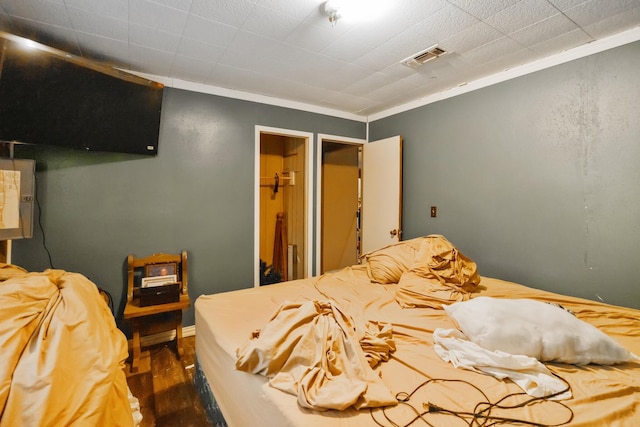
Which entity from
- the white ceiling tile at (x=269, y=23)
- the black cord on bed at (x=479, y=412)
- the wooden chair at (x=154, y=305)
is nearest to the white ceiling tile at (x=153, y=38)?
the white ceiling tile at (x=269, y=23)

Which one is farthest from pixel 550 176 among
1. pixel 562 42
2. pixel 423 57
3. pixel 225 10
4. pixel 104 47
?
pixel 104 47

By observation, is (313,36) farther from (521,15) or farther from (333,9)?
(521,15)

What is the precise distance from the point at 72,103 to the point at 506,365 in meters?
2.95

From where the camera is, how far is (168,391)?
1.99 metres

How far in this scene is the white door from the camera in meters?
3.41

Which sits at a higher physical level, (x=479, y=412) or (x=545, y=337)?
A: (x=545, y=337)

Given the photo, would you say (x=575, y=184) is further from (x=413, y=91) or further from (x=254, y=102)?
(x=254, y=102)

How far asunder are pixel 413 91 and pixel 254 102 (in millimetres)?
1697

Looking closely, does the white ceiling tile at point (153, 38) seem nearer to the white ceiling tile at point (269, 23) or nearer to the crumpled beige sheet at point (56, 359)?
the white ceiling tile at point (269, 23)

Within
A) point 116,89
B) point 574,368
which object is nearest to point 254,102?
point 116,89

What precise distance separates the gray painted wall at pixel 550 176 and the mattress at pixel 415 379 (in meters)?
0.42

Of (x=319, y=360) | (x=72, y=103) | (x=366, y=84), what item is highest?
(x=366, y=84)

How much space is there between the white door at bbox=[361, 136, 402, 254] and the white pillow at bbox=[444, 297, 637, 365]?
2093 millimetres

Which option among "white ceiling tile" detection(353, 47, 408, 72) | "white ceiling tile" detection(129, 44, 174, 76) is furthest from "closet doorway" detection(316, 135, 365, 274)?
"white ceiling tile" detection(129, 44, 174, 76)
